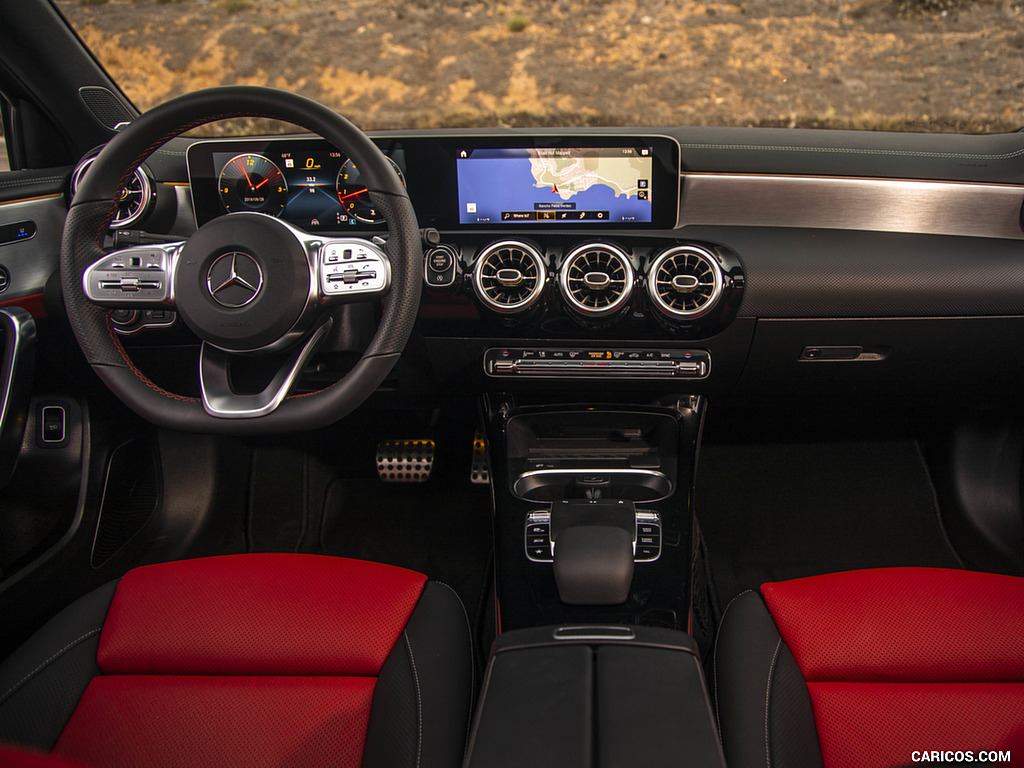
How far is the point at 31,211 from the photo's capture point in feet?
5.10

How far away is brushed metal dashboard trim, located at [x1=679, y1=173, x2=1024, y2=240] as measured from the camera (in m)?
1.56

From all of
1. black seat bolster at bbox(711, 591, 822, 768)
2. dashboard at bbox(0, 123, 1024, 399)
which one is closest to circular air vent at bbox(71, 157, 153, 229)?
dashboard at bbox(0, 123, 1024, 399)

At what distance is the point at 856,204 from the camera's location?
61.9 inches

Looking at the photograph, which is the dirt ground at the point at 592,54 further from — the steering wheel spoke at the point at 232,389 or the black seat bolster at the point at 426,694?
the black seat bolster at the point at 426,694

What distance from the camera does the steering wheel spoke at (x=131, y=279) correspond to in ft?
3.59

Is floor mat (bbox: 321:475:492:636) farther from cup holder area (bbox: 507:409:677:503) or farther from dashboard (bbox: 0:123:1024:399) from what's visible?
dashboard (bbox: 0:123:1024:399)

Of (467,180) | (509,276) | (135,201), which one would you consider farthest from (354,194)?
(135,201)

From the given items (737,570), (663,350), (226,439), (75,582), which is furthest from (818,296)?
(75,582)

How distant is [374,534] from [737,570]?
3.72ft

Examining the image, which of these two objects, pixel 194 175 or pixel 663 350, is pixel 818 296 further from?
pixel 194 175

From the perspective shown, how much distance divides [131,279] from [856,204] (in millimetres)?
1516

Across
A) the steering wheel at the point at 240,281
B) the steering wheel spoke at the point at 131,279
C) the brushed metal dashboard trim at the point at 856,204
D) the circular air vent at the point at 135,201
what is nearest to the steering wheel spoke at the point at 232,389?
the steering wheel at the point at 240,281

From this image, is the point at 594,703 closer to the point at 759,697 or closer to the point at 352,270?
the point at 759,697

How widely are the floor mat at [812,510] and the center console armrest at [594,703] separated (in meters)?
1.12
